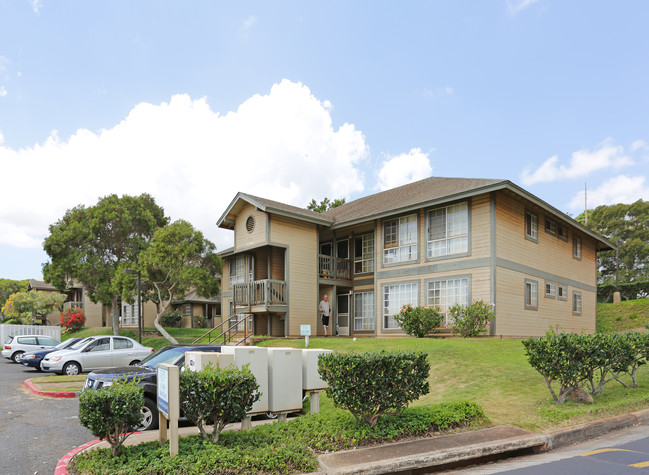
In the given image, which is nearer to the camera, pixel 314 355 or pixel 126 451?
pixel 126 451

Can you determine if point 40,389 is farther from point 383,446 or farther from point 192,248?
point 192,248

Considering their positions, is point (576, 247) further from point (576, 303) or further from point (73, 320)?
point (73, 320)

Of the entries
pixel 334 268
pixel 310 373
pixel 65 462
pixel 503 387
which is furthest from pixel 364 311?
pixel 65 462

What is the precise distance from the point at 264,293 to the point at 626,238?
4364 cm

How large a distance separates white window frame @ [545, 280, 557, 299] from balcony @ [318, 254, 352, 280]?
29.7 ft

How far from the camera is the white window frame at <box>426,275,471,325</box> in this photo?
19906mm

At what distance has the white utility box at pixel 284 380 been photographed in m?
8.04

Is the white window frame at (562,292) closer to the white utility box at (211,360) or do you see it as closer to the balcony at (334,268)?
the balcony at (334,268)

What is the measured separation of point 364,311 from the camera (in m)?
24.7

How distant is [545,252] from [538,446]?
56.1ft

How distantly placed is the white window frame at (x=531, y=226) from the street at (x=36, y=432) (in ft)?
58.6

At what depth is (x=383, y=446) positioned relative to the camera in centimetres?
716

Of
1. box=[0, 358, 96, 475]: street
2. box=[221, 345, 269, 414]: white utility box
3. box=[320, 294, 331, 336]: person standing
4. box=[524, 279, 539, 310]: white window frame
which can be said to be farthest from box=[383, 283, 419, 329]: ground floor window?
box=[221, 345, 269, 414]: white utility box

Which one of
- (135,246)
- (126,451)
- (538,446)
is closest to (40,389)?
(126,451)
